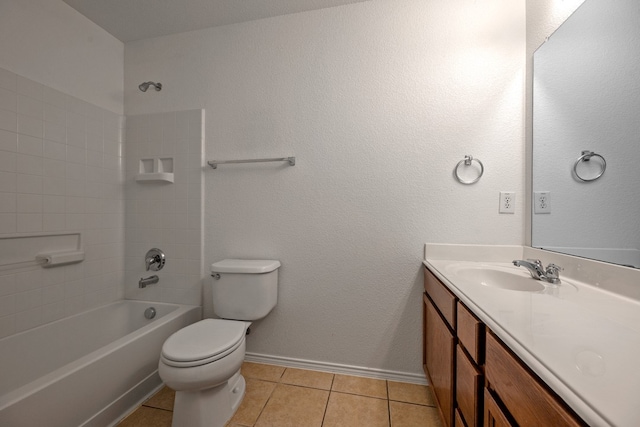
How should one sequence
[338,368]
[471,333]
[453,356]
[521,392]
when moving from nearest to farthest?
[521,392], [471,333], [453,356], [338,368]

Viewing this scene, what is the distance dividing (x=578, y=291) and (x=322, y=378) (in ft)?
4.38

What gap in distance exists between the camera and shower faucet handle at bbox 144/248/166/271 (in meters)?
1.72

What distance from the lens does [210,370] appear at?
3.36 feet

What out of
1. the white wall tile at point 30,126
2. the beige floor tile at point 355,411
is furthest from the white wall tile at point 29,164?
the beige floor tile at point 355,411

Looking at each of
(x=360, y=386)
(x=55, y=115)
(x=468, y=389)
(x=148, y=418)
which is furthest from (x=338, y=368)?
(x=55, y=115)

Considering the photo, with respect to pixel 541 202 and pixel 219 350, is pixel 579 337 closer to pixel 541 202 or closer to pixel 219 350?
pixel 541 202

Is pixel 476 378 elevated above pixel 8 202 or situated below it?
below

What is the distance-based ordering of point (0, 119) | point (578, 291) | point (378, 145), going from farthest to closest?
point (378, 145), point (0, 119), point (578, 291)

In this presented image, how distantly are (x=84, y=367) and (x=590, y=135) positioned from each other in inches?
91.9

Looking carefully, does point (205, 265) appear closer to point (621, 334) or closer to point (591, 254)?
point (621, 334)

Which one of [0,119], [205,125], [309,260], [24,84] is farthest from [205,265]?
[24,84]

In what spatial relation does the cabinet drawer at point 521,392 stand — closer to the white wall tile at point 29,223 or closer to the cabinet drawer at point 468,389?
the cabinet drawer at point 468,389

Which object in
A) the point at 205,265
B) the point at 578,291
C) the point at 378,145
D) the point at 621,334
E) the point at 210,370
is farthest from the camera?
the point at 205,265

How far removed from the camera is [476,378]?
28.2 inches
